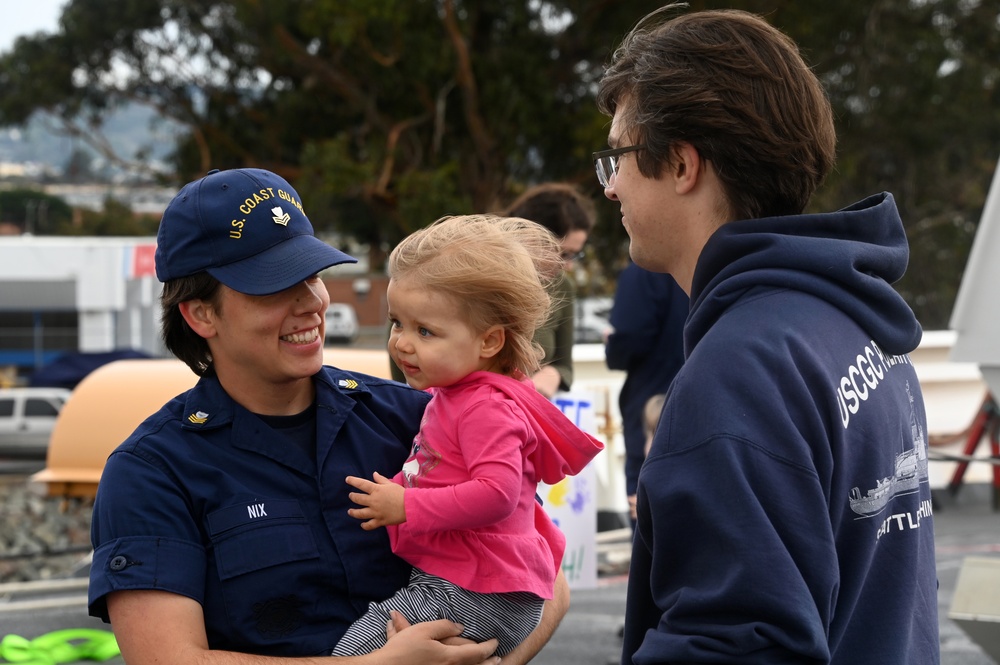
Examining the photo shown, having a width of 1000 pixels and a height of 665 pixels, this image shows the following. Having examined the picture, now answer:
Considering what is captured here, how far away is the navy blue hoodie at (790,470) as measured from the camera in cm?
158

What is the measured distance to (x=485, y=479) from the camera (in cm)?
219

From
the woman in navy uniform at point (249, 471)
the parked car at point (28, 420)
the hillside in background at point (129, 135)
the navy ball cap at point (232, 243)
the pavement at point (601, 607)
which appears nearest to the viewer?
the woman in navy uniform at point (249, 471)

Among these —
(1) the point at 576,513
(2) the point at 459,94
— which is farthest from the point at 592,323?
(1) the point at 576,513

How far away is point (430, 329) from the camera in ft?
7.68

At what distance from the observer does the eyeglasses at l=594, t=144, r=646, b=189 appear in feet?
6.35

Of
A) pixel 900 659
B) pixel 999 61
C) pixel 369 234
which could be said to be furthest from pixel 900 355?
pixel 999 61

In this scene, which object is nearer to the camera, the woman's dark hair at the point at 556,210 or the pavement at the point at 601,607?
the woman's dark hair at the point at 556,210

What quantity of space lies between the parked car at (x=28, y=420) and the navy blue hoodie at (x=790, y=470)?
82.0ft

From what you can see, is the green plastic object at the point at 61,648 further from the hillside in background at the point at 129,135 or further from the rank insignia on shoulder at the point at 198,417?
the hillside in background at the point at 129,135

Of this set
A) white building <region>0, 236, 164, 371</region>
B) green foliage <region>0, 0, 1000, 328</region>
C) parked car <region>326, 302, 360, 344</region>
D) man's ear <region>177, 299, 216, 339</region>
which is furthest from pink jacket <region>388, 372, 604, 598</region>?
parked car <region>326, 302, 360, 344</region>

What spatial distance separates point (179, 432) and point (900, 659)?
1.42 meters

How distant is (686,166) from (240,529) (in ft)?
3.65

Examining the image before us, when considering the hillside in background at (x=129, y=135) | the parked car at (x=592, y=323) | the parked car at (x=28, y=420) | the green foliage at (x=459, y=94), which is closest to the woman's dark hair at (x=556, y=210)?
the green foliage at (x=459, y=94)

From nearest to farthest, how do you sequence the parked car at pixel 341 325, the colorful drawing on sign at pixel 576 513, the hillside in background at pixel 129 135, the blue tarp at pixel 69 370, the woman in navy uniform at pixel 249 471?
1. the woman in navy uniform at pixel 249 471
2. the colorful drawing on sign at pixel 576 513
3. the blue tarp at pixel 69 370
4. the hillside in background at pixel 129 135
5. the parked car at pixel 341 325
